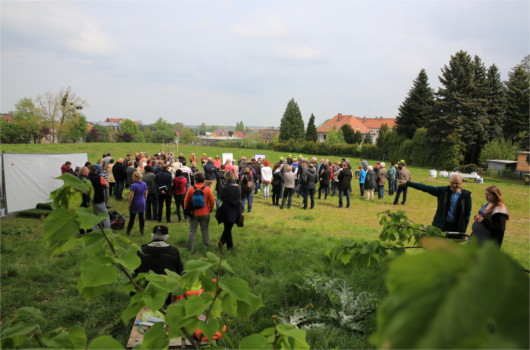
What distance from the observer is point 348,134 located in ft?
242

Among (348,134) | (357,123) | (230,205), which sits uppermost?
(357,123)

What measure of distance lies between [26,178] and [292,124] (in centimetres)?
7685

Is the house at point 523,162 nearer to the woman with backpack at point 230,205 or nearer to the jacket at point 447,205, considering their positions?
the jacket at point 447,205

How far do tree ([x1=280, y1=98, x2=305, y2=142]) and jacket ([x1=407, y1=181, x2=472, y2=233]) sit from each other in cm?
7735

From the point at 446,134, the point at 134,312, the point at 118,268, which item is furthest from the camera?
the point at 446,134

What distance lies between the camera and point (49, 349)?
114cm

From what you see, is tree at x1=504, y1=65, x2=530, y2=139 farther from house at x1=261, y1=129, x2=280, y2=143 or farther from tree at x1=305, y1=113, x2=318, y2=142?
house at x1=261, y1=129, x2=280, y2=143

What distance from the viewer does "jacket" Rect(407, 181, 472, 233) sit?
18.1ft

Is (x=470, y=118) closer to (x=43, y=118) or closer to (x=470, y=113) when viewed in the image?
(x=470, y=113)

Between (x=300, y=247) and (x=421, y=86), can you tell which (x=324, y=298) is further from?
(x=421, y=86)

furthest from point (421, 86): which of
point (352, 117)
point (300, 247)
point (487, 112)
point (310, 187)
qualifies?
point (352, 117)

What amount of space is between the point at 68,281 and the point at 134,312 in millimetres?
5818

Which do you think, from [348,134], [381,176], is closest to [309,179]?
[381,176]

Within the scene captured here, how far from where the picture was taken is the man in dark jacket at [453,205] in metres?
5.51
